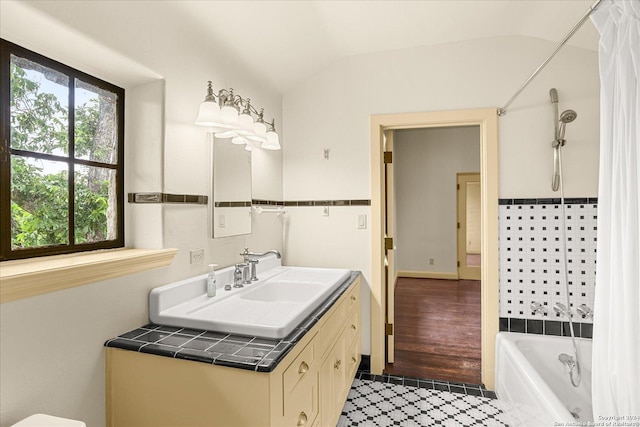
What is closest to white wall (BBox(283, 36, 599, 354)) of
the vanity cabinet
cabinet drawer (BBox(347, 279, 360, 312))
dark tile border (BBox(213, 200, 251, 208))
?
cabinet drawer (BBox(347, 279, 360, 312))

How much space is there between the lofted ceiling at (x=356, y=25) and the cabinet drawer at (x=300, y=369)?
166 centimetres

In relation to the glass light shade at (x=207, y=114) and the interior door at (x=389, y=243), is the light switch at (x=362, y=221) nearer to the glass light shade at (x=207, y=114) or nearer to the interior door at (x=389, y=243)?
the interior door at (x=389, y=243)

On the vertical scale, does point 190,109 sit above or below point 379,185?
above

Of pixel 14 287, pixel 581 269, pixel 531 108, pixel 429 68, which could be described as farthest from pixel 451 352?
pixel 14 287

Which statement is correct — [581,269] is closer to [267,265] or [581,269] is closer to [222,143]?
[267,265]

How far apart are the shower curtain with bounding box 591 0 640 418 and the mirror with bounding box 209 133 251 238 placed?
1.69 m

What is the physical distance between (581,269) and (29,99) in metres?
3.04

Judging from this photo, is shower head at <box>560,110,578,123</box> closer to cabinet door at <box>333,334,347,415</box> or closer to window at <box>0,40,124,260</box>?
cabinet door at <box>333,334,347,415</box>

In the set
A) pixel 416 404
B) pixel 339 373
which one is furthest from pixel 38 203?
pixel 416 404

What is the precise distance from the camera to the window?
1.13 meters

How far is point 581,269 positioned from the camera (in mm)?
2260

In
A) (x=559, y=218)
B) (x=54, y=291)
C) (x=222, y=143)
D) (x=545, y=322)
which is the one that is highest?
(x=222, y=143)

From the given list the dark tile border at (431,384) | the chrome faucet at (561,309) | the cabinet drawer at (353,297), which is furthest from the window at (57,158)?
the chrome faucet at (561,309)

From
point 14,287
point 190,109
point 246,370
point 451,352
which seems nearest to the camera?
point 14,287
